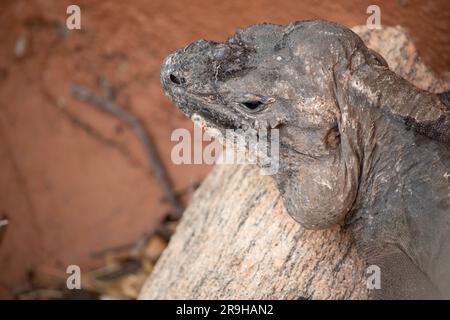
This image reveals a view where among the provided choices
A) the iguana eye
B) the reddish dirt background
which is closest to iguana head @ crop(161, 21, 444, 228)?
the iguana eye

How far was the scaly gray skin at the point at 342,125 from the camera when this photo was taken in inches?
88.5

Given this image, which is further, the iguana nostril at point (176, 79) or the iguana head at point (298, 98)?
the iguana nostril at point (176, 79)

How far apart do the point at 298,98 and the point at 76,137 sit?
2.70m

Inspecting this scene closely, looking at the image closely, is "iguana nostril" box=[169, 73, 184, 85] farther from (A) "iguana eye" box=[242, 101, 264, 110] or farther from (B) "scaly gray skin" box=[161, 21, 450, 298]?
(A) "iguana eye" box=[242, 101, 264, 110]

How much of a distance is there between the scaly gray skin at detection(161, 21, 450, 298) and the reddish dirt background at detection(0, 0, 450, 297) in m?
2.03

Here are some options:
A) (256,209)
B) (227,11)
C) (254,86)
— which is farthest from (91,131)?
(254,86)

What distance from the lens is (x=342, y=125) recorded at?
7.38 feet

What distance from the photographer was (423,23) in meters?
3.24

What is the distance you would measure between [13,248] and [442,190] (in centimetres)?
295

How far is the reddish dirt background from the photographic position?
4512mm

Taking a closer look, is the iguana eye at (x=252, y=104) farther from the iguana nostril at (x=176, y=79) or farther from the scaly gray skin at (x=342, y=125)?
the iguana nostril at (x=176, y=79)

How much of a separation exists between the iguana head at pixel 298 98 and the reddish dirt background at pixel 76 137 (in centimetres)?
200

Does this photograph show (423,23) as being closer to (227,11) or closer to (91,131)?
(227,11)

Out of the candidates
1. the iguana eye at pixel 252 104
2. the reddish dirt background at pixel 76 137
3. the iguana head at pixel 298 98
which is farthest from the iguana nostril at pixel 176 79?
the reddish dirt background at pixel 76 137
